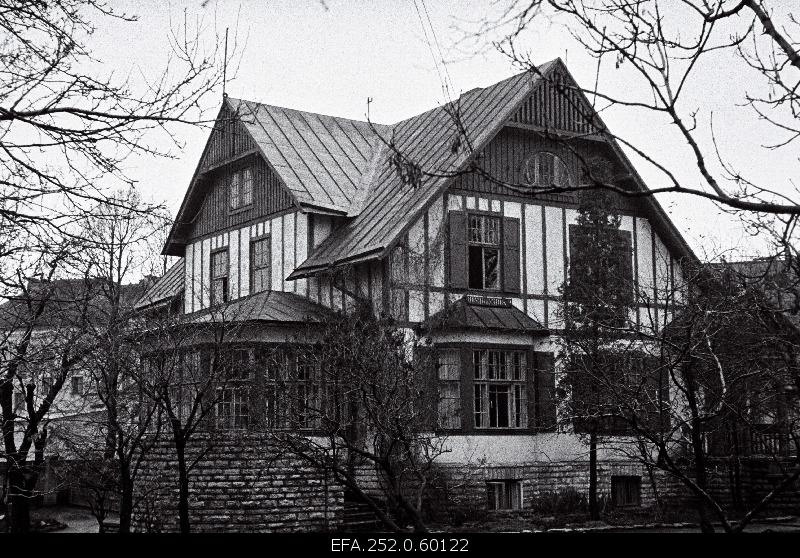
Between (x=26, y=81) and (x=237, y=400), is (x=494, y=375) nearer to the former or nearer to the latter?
(x=237, y=400)

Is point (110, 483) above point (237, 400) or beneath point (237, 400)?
beneath

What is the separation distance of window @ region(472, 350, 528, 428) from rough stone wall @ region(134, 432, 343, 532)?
4.04 m

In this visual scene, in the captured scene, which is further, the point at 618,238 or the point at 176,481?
the point at 618,238

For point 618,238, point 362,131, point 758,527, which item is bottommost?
point 758,527

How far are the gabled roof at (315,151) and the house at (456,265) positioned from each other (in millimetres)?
69

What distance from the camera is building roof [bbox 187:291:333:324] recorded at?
23.9m

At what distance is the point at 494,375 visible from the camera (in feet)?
83.6

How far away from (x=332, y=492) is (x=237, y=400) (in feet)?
9.38

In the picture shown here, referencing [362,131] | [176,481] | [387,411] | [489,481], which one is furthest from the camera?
[362,131]

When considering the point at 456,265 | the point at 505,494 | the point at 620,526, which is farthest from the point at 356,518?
the point at 456,265

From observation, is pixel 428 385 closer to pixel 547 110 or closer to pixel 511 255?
pixel 511 255

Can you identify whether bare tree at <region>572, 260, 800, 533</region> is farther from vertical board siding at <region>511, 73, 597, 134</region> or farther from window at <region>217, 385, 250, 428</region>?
window at <region>217, 385, 250, 428</region>

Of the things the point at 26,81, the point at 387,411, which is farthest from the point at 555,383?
the point at 26,81

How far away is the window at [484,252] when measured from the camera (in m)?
25.9
